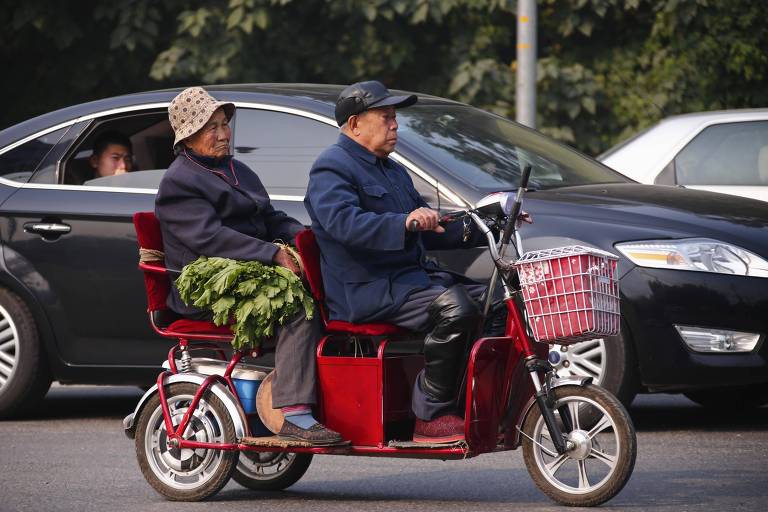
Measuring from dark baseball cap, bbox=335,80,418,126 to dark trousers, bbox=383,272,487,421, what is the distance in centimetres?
77

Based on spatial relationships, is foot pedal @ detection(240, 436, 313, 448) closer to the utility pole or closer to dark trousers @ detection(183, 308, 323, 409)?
dark trousers @ detection(183, 308, 323, 409)

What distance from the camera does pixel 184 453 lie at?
6.69 metres

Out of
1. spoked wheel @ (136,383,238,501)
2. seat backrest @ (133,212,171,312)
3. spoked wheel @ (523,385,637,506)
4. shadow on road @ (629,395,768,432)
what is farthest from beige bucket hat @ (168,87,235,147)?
shadow on road @ (629,395,768,432)

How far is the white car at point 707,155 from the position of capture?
10438mm

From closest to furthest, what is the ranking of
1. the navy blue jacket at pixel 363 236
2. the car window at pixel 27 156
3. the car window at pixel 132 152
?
the navy blue jacket at pixel 363 236
the car window at pixel 132 152
the car window at pixel 27 156

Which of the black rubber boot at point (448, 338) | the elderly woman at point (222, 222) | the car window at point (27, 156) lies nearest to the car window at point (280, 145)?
the car window at point (27, 156)

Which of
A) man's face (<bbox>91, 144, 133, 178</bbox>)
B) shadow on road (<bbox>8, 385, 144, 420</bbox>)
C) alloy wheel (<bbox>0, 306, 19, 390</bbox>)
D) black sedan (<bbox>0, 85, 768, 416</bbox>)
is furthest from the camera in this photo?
shadow on road (<bbox>8, 385, 144, 420</bbox>)

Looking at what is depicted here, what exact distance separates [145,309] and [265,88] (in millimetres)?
1422

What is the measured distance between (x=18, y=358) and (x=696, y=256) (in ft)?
12.2

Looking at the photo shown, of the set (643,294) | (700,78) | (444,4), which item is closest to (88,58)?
(444,4)

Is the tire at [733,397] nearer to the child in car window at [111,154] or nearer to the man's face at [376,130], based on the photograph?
the man's face at [376,130]

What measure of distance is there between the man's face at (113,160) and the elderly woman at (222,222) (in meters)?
2.33

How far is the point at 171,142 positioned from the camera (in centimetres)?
955

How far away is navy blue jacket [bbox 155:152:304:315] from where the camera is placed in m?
6.68
